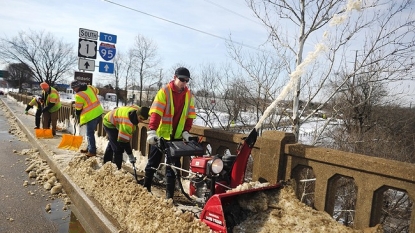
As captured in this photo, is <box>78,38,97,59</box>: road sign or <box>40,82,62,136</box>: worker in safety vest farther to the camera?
<box>40,82,62,136</box>: worker in safety vest

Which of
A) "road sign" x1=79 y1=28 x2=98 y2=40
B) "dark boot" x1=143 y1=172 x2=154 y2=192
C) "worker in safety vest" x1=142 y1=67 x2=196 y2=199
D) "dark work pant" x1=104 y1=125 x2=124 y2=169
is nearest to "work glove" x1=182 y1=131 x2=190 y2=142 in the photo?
"worker in safety vest" x1=142 y1=67 x2=196 y2=199

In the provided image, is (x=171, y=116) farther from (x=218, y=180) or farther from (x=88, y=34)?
(x=88, y=34)

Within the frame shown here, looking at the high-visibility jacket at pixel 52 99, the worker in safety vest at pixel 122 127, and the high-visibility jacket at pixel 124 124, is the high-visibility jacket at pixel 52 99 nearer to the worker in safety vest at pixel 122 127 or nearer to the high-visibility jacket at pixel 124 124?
the worker in safety vest at pixel 122 127

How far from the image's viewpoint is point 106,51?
386 inches

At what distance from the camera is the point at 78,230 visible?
3834 millimetres

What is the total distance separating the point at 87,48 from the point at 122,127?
4878 millimetres

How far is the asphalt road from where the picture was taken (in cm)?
383

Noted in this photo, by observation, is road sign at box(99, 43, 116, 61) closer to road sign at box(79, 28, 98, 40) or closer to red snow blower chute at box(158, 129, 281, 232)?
road sign at box(79, 28, 98, 40)

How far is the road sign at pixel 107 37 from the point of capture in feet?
31.6

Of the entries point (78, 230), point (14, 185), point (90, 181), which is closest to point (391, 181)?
point (78, 230)

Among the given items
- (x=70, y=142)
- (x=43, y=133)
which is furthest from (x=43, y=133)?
(x=70, y=142)

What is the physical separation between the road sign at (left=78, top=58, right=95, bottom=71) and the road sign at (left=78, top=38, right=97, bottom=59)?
0.15 metres

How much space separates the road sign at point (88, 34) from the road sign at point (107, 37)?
362 mm

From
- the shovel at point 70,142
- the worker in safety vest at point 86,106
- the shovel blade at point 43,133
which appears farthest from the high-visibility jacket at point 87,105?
the shovel blade at point 43,133
